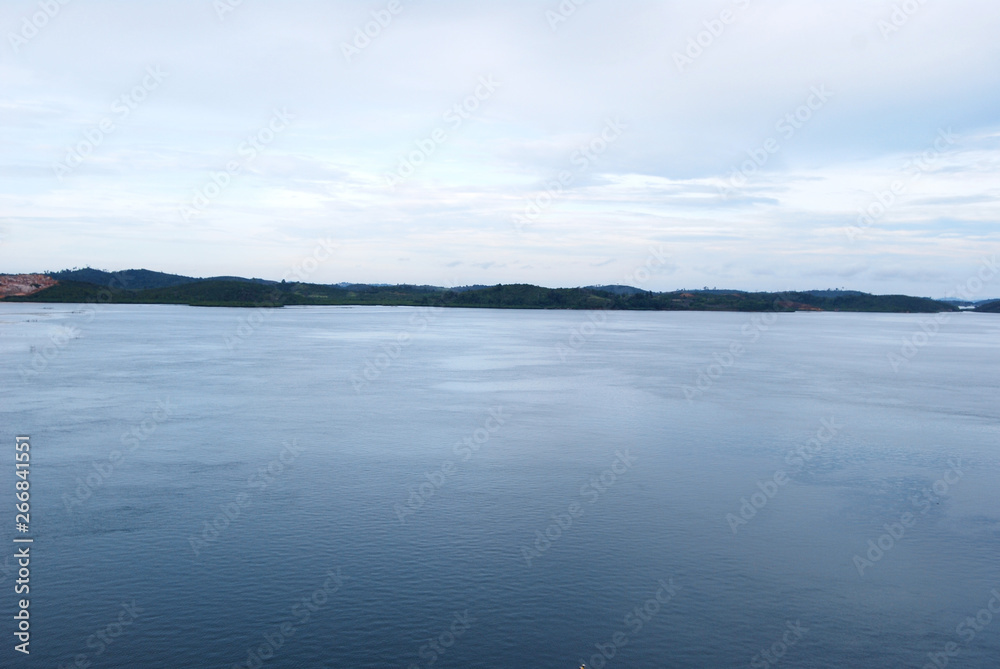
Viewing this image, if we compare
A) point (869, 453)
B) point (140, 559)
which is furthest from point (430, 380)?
point (140, 559)

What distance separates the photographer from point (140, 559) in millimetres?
19891

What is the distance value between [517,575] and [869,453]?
22.3m

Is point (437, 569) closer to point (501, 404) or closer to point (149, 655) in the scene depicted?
point (149, 655)

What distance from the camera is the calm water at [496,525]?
54.4ft

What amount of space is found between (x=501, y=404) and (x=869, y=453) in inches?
824

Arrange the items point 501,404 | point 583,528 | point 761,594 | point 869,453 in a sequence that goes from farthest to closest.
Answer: point 501,404 < point 869,453 < point 583,528 < point 761,594

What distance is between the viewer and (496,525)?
23.1 meters

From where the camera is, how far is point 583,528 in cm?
2309

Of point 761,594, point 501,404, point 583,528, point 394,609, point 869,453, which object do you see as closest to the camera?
point 394,609

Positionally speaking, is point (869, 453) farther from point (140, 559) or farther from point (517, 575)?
point (140, 559)

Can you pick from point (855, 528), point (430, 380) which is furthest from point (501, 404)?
point (855, 528)

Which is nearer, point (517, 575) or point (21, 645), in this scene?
point (21, 645)

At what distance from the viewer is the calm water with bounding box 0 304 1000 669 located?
16.6 meters

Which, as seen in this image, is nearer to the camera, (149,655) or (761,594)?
(149,655)
